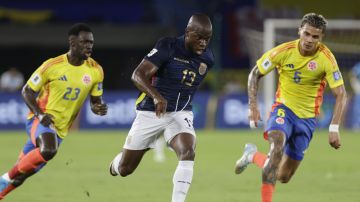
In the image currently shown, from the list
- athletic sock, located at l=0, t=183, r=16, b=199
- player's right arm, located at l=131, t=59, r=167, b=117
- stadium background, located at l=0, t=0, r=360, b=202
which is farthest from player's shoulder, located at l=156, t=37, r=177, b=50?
stadium background, located at l=0, t=0, r=360, b=202

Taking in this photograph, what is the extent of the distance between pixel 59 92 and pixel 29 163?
105cm

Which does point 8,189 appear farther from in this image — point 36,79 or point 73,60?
point 73,60

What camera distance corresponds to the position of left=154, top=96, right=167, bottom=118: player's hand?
9266 mm

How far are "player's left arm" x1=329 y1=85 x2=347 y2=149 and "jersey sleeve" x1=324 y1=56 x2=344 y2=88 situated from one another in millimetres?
65

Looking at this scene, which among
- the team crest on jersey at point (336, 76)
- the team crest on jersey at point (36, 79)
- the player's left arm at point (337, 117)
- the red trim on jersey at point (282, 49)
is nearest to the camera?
the player's left arm at point (337, 117)

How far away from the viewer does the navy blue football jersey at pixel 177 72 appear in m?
9.77

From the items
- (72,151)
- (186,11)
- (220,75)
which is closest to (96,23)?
(186,11)

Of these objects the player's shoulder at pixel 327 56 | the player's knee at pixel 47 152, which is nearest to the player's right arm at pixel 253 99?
the player's shoulder at pixel 327 56

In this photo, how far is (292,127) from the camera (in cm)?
1057

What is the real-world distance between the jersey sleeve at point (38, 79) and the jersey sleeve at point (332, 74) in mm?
3279

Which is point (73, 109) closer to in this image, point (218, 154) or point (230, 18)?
point (218, 154)

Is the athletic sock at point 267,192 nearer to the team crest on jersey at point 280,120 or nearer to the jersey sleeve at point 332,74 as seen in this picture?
the team crest on jersey at point 280,120

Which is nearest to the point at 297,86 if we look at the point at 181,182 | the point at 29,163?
the point at 181,182

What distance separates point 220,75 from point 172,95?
17.7m
